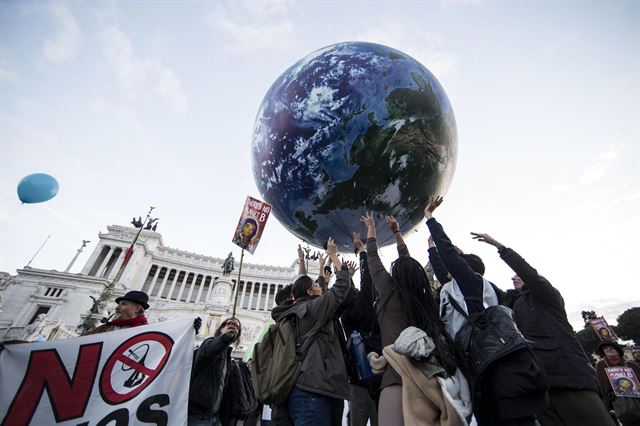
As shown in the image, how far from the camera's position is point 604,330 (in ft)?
20.2

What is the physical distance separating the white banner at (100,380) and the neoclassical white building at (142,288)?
19575 mm

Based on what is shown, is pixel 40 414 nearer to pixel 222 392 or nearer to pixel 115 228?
pixel 222 392

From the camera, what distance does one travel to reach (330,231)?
329 centimetres

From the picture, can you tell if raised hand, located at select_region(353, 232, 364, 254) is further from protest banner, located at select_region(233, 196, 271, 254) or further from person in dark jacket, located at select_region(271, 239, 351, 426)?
protest banner, located at select_region(233, 196, 271, 254)

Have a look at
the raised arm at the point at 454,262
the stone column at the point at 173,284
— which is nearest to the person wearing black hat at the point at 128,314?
the raised arm at the point at 454,262

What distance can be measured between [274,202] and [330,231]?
2.50 ft

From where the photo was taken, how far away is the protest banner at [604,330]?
19.5ft

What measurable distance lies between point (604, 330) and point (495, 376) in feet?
22.3

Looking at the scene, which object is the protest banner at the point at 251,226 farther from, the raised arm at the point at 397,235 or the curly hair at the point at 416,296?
the curly hair at the point at 416,296

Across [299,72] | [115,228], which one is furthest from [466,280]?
[115,228]

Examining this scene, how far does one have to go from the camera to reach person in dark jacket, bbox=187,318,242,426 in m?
3.02

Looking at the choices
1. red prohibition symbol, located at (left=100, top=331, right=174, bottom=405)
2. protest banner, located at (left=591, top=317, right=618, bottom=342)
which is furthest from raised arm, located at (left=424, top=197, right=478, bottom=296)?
protest banner, located at (left=591, top=317, right=618, bottom=342)

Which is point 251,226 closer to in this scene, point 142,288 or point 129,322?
point 129,322

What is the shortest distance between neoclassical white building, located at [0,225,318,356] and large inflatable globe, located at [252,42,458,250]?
69.4ft
